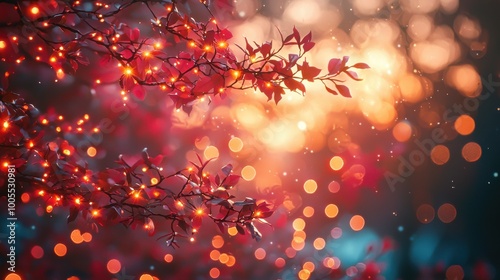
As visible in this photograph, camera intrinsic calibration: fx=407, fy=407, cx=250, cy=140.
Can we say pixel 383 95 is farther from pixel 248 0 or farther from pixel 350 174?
pixel 248 0

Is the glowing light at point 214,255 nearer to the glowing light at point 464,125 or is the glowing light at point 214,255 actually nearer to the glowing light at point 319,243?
the glowing light at point 319,243

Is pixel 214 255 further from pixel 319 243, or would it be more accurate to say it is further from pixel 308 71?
pixel 308 71

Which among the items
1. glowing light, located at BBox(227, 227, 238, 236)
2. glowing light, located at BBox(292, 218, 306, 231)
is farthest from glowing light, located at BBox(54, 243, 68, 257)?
glowing light, located at BBox(292, 218, 306, 231)

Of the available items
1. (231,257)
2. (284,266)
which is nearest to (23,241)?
(231,257)

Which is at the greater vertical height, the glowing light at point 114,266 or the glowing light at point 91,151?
the glowing light at point 91,151

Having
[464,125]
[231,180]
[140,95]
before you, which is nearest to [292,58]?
[231,180]

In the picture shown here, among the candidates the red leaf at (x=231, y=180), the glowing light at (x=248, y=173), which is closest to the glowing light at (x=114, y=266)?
the glowing light at (x=248, y=173)

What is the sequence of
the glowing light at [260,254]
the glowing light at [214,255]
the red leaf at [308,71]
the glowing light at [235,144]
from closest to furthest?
1. the red leaf at [308,71]
2. the glowing light at [214,255]
3. the glowing light at [260,254]
4. the glowing light at [235,144]
